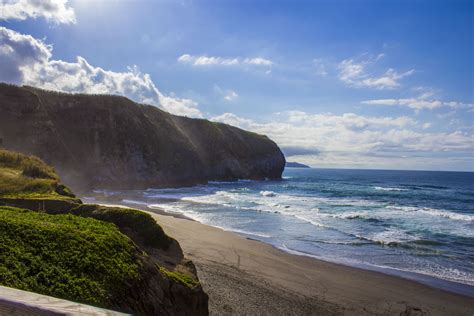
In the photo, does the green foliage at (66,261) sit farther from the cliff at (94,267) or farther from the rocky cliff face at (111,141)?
the rocky cliff face at (111,141)

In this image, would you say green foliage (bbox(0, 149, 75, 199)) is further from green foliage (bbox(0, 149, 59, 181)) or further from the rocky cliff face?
the rocky cliff face

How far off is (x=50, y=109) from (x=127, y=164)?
16.4 metres

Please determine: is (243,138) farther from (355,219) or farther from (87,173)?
(355,219)

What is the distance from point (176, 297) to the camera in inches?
218

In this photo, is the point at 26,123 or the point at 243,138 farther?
the point at 243,138

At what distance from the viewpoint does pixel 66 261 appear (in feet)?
13.9

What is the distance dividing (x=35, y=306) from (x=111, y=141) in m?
61.4

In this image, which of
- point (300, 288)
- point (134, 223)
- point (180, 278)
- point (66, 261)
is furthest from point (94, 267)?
point (300, 288)

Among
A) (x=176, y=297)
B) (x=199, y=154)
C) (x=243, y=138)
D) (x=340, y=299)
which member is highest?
(x=243, y=138)

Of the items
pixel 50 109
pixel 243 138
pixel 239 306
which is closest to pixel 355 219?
pixel 239 306

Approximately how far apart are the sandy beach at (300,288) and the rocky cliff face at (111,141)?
41.5 meters

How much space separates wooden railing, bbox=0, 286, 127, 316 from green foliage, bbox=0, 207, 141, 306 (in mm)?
2164

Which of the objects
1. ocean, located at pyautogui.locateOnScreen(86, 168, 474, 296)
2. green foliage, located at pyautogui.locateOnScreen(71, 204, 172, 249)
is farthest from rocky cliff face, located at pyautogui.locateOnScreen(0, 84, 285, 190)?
green foliage, located at pyautogui.locateOnScreen(71, 204, 172, 249)

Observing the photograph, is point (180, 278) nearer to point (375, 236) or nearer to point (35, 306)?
point (35, 306)
